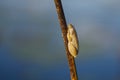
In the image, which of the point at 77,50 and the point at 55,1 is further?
the point at 77,50

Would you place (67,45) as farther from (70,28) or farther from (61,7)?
(61,7)

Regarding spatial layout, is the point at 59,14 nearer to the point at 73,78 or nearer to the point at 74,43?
the point at 74,43

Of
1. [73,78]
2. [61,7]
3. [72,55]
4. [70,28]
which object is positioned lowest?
[73,78]

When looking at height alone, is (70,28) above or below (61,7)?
below

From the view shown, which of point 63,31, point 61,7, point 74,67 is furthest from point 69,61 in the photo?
point 61,7

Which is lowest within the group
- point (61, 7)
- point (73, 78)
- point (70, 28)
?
point (73, 78)

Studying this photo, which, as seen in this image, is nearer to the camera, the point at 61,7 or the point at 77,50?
the point at 61,7

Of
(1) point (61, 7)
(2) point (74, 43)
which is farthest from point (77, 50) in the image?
(1) point (61, 7)

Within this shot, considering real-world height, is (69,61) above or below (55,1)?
below
